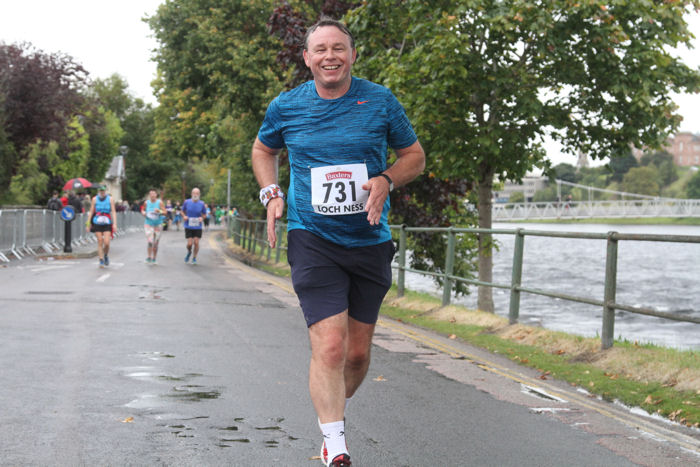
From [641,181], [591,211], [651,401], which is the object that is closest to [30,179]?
[651,401]

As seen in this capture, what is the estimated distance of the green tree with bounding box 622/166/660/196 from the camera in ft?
386

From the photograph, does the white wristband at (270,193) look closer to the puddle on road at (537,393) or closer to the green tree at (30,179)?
the puddle on road at (537,393)

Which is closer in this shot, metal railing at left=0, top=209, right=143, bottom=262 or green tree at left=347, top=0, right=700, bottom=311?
green tree at left=347, top=0, right=700, bottom=311

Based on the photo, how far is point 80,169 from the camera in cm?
7369

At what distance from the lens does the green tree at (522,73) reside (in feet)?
43.7

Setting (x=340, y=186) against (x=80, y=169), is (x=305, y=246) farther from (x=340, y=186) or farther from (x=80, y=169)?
(x=80, y=169)

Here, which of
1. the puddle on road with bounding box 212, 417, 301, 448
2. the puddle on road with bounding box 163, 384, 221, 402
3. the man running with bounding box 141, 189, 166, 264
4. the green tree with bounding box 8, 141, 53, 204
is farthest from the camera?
the green tree with bounding box 8, 141, 53, 204

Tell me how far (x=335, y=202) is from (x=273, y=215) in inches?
13.1

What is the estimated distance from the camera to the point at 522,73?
48.0ft

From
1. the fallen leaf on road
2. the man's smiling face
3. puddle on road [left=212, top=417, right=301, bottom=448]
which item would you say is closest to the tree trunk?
the fallen leaf on road

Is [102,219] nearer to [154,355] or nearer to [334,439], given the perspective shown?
[154,355]

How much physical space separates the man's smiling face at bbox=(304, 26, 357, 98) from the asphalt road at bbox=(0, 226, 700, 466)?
1.84 meters

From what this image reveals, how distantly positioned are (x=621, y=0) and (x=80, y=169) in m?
65.6

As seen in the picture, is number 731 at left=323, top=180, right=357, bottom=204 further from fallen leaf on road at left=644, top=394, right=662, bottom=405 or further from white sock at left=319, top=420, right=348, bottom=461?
fallen leaf on road at left=644, top=394, right=662, bottom=405
